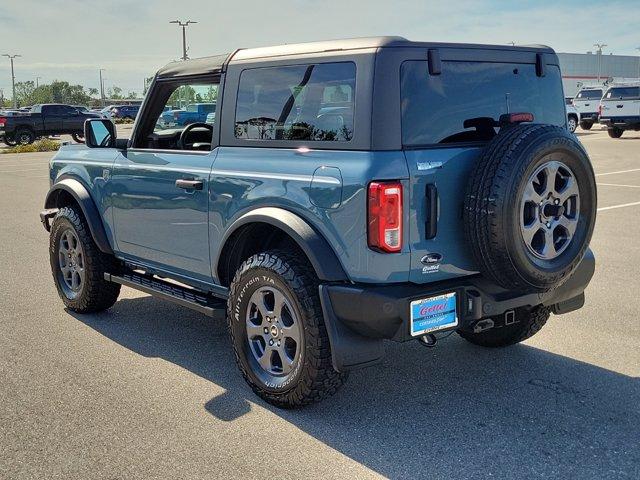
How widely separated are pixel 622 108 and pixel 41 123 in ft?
83.9

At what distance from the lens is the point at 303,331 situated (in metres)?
3.61

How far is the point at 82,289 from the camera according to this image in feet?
18.3

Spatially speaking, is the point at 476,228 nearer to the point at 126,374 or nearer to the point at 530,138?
the point at 530,138

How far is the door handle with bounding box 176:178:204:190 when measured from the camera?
4.26m

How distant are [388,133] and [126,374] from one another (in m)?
2.27

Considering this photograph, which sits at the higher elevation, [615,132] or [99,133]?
[99,133]

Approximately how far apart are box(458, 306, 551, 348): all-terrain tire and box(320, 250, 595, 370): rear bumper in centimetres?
71

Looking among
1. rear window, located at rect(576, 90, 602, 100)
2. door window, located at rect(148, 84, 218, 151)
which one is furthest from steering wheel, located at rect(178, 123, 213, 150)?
rear window, located at rect(576, 90, 602, 100)

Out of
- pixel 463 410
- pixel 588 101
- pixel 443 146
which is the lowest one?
pixel 463 410

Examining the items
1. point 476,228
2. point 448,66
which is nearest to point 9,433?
point 476,228

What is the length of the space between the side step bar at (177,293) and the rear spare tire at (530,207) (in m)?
1.70

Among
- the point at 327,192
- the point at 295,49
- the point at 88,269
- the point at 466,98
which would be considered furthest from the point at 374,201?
the point at 88,269

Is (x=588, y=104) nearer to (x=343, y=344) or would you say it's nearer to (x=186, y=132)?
(x=186, y=132)

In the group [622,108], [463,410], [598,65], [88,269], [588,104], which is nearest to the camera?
[463,410]
